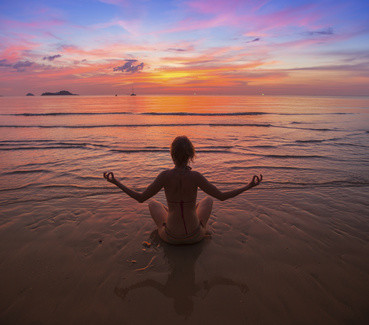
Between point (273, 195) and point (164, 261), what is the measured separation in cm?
377

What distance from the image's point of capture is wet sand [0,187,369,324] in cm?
260

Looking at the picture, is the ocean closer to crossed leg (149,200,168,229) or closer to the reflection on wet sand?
the reflection on wet sand

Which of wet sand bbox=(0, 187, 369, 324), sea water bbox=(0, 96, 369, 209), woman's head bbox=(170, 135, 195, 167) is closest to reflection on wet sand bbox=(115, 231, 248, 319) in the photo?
wet sand bbox=(0, 187, 369, 324)

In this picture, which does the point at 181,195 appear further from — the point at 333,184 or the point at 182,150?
the point at 333,184

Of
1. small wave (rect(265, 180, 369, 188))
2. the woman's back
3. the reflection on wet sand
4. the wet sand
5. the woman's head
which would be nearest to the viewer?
the wet sand

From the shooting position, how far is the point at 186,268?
131 inches

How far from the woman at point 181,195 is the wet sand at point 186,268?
0.87 ft

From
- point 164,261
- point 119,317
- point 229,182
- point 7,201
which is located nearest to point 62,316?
point 119,317

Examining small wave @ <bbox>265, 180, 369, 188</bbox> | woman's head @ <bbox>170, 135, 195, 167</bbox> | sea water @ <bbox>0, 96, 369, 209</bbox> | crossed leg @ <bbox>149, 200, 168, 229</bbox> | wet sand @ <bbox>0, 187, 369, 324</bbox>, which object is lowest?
sea water @ <bbox>0, 96, 369, 209</bbox>

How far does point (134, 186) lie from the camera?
278 inches

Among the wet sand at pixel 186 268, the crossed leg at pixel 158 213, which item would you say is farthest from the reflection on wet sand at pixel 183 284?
the crossed leg at pixel 158 213

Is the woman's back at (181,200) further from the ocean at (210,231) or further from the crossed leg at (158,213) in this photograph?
the ocean at (210,231)

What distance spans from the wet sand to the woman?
0.87ft

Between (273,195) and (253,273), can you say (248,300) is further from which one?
(273,195)
